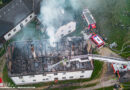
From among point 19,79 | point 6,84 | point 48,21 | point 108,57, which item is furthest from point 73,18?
point 6,84

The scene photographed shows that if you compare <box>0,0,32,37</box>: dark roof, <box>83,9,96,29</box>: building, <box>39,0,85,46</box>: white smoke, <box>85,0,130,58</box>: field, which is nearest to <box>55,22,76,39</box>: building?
<box>39,0,85,46</box>: white smoke

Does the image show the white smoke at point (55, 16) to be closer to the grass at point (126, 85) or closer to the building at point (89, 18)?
the building at point (89, 18)

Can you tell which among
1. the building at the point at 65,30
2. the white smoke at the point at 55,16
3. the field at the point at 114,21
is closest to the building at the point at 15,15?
the white smoke at the point at 55,16

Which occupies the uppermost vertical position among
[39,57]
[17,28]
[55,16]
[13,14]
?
[13,14]

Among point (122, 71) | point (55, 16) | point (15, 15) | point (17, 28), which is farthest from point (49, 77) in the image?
point (15, 15)

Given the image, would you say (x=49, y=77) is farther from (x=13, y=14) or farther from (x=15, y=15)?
(x=13, y=14)

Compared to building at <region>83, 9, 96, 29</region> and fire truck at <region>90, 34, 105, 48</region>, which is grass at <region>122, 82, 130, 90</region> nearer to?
fire truck at <region>90, 34, 105, 48</region>

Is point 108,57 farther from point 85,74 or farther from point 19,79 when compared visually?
point 19,79
